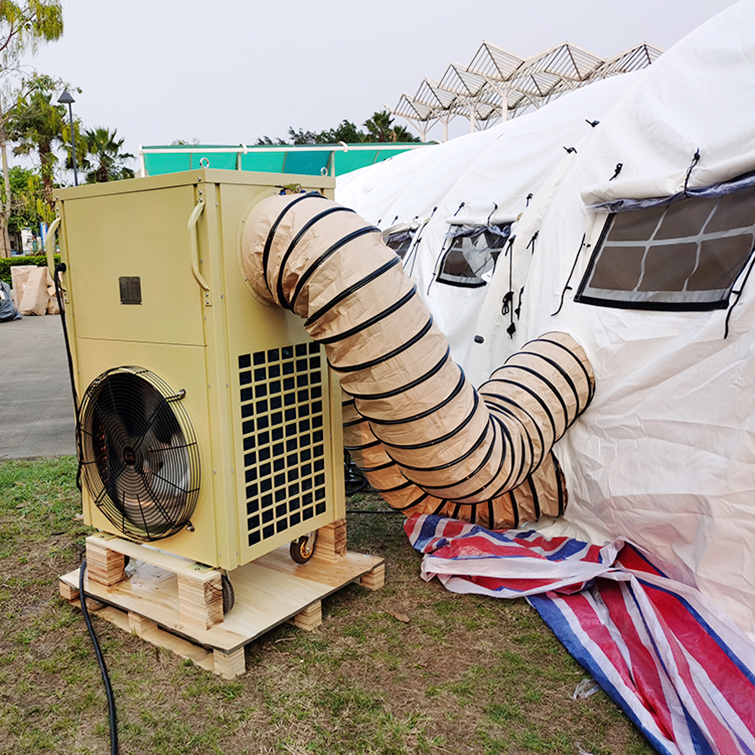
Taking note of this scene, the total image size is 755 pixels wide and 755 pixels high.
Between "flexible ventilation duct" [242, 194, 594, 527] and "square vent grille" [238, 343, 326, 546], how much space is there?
263mm

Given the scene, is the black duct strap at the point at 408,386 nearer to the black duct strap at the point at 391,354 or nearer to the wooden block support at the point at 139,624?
the black duct strap at the point at 391,354

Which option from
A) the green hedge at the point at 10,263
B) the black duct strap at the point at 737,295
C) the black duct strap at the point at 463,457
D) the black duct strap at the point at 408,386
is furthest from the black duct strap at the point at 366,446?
the green hedge at the point at 10,263

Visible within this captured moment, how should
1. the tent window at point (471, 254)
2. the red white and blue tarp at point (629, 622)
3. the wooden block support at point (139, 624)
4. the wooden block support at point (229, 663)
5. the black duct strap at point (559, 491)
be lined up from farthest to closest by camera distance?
the tent window at point (471, 254) → the black duct strap at point (559, 491) → the wooden block support at point (139, 624) → the wooden block support at point (229, 663) → the red white and blue tarp at point (629, 622)

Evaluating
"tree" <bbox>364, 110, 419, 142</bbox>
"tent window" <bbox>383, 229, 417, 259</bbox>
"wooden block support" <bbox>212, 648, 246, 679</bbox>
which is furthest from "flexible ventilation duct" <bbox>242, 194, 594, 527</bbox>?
"tree" <bbox>364, 110, 419, 142</bbox>

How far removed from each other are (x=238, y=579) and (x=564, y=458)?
163cm

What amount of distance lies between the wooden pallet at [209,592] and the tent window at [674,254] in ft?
5.67

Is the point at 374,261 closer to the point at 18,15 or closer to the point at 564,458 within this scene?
the point at 564,458

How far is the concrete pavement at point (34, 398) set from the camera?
567cm

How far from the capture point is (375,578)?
10.3 ft

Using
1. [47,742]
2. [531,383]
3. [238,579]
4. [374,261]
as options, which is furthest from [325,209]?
[47,742]

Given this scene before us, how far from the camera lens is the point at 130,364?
2721 millimetres

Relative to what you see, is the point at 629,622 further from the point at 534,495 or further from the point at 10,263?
the point at 10,263

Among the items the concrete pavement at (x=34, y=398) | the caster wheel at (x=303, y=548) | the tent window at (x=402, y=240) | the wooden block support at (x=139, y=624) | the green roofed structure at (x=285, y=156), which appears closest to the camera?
the wooden block support at (x=139, y=624)

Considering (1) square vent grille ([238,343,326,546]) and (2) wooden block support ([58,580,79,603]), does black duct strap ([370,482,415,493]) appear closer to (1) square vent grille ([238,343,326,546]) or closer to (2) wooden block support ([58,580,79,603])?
(1) square vent grille ([238,343,326,546])
